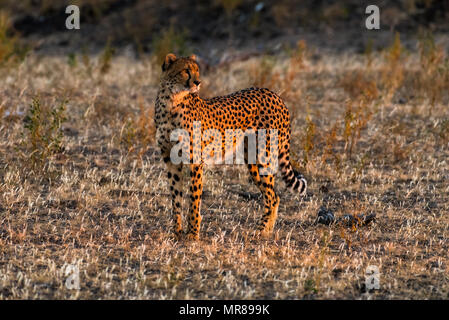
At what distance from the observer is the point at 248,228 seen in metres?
5.41

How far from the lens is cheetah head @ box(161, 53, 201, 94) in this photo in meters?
4.70

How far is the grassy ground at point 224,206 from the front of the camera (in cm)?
432

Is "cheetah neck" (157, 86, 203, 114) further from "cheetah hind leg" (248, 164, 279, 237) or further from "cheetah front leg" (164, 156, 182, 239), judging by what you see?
"cheetah hind leg" (248, 164, 279, 237)

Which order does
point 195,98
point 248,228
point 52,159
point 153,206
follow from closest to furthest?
point 195,98
point 248,228
point 153,206
point 52,159

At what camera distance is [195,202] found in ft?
16.4

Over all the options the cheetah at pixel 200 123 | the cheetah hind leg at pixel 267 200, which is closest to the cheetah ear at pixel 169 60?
the cheetah at pixel 200 123

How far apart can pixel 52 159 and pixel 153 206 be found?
56.4 inches

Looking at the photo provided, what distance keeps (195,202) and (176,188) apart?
180mm

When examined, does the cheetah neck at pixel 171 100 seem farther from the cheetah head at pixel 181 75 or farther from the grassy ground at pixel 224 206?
the grassy ground at pixel 224 206

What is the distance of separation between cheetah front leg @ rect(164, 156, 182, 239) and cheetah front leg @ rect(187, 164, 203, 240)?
10 cm

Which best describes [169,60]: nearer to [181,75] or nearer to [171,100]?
[181,75]

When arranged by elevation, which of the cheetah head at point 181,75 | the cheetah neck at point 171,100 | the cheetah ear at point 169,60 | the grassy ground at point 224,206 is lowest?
the grassy ground at point 224,206
